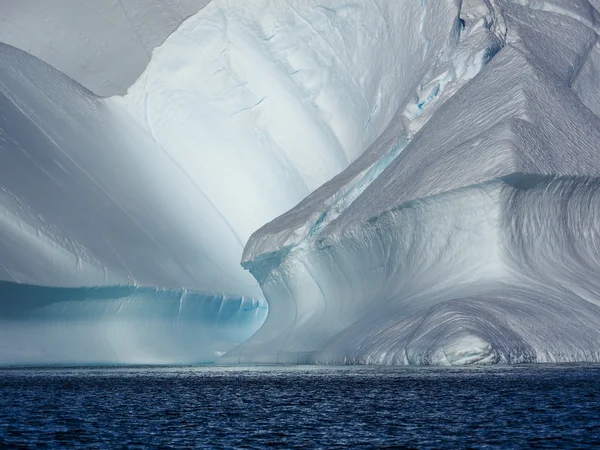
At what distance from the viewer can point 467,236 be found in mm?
25484

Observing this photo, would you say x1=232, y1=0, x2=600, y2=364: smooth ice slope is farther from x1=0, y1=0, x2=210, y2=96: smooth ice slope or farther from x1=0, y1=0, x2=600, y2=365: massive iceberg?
x1=0, y1=0, x2=210, y2=96: smooth ice slope

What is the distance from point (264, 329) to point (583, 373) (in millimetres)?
14424

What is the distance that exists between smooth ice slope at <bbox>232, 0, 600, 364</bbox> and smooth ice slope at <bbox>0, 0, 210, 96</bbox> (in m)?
9.74

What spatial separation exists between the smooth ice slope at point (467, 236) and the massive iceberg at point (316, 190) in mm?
64

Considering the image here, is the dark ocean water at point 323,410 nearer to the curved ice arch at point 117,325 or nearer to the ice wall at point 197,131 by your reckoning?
the curved ice arch at point 117,325

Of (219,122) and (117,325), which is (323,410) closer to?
(117,325)

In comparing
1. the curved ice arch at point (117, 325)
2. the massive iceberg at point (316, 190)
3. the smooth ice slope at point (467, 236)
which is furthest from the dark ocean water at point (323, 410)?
the curved ice arch at point (117, 325)

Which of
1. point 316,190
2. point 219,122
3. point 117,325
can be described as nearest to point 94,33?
point 219,122

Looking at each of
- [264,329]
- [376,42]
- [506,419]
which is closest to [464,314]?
[506,419]

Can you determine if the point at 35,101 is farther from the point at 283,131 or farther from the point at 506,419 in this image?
the point at 506,419

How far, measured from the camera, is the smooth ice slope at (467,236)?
880 inches

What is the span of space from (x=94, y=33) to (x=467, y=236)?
18.3 metres

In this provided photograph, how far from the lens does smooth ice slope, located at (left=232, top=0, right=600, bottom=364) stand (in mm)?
22359

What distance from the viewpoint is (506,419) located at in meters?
13.8
